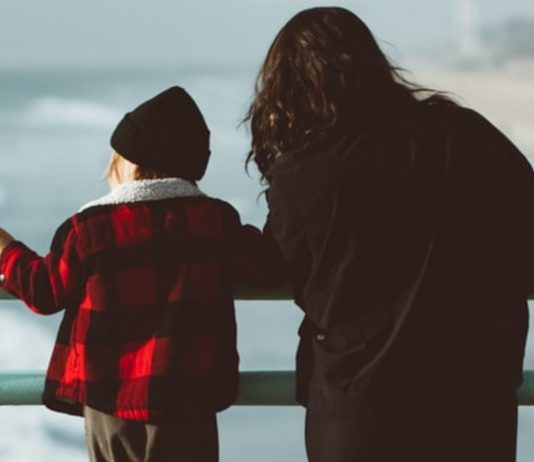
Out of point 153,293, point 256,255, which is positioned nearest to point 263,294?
point 256,255

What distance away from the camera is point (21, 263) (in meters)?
2.96

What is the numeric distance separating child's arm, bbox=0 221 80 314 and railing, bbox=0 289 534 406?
0.10m

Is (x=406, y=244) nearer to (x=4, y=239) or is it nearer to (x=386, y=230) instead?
(x=386, y=230)

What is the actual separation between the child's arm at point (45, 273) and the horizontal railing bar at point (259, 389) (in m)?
0.25

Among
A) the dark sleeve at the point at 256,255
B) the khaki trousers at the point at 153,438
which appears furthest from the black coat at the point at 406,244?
the khaki trousers at the point at 153,438

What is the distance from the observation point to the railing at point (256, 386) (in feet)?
9.82

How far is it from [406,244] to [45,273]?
829 millimetres

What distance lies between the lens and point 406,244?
2.68m

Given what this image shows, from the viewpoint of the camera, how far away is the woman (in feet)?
8.75

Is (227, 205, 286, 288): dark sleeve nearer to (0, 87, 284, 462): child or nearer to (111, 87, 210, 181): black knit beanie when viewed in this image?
(0, 87, 284, 462): child

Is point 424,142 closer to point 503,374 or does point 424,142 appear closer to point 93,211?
point 503,374

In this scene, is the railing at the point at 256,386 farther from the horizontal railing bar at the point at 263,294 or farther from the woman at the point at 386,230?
the woman at the point at 386,230

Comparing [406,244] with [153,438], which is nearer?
[406,244]

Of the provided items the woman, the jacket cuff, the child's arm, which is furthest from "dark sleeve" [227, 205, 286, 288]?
the jacket cuff
